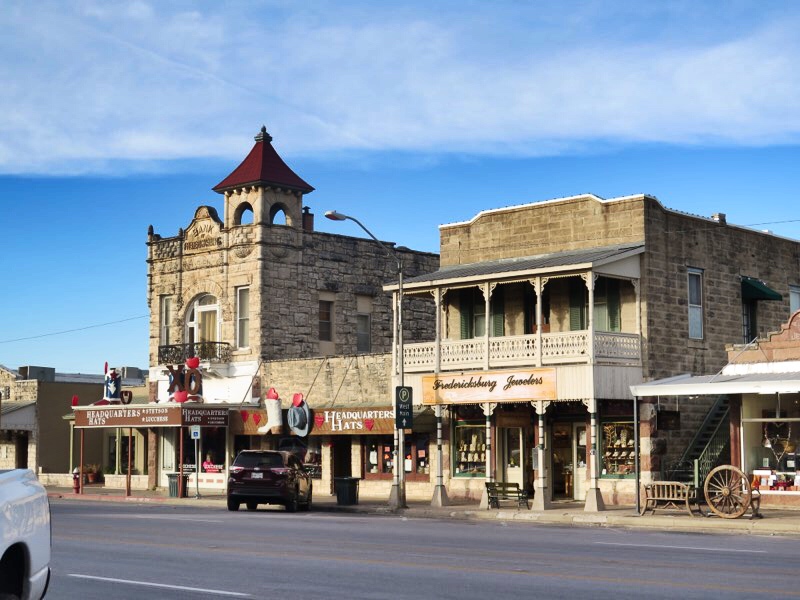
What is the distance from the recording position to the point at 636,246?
3256 cm

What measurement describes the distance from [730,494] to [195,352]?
24.8 meters

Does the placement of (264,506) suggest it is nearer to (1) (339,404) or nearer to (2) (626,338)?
(1) (339,404)

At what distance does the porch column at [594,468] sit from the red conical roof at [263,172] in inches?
681

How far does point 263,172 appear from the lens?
4484cm

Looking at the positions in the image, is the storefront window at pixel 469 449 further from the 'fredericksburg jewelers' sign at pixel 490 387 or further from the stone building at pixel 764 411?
the stone building at pixel 764 411

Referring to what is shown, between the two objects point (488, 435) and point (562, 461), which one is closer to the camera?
point (488, 435)

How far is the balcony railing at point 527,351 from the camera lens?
31.8 metres

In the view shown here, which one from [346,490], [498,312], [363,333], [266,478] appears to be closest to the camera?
[266,478]

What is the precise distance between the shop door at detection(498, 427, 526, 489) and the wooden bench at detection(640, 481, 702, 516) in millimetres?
7716

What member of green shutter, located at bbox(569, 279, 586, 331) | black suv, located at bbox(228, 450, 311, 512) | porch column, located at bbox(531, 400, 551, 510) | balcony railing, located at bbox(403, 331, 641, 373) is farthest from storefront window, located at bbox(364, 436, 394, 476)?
black suv, located at bbox(228, 450, 311, 512)

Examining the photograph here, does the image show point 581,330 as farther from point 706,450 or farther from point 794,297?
point 794,297

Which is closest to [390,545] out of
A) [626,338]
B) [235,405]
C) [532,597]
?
[532,597]

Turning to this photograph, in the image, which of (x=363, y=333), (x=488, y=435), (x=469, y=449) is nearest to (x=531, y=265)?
(x=488, y=435)

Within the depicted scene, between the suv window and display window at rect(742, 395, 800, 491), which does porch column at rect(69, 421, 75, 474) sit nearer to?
the suv window
